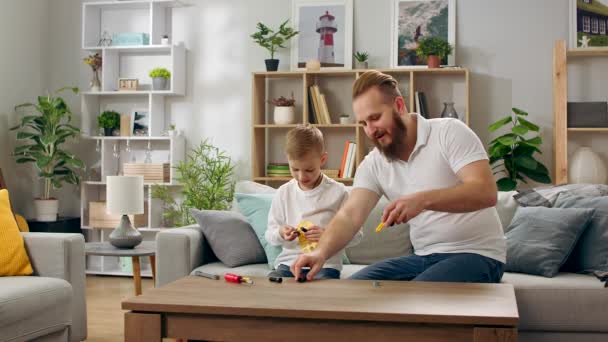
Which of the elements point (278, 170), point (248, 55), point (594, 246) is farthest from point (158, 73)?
point (594, 246)

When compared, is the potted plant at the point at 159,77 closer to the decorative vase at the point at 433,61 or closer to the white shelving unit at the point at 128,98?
the white shelving unit at the point at 128,98

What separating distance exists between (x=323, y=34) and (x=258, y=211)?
2.36 meters

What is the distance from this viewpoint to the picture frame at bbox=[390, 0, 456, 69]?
5590 millimetres

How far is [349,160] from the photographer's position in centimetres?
553

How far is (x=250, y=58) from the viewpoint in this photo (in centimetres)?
605

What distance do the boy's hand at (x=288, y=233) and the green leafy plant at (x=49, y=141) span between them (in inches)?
134

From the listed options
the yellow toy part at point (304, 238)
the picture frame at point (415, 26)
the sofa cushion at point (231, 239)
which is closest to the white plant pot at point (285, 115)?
the picture frame at point (415, 26)

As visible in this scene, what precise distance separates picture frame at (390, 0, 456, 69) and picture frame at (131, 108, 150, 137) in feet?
6.67

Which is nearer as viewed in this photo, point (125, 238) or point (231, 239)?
point (231, 239)

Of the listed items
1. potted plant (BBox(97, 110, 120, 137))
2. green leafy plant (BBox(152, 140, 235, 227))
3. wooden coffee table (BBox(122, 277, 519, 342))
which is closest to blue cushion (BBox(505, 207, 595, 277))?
wooden coffee table (BBox(122, 277, 519, 342))

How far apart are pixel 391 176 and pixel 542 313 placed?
1.01 m

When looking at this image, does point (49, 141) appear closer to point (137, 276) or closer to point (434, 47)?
point (137, 276)

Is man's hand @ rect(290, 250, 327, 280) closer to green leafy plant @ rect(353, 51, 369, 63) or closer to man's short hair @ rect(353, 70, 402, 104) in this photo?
man's short hair @ rect(353, 70, 402, 104)

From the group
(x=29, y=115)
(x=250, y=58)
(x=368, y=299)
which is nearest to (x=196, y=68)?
(x=250, y=58)
